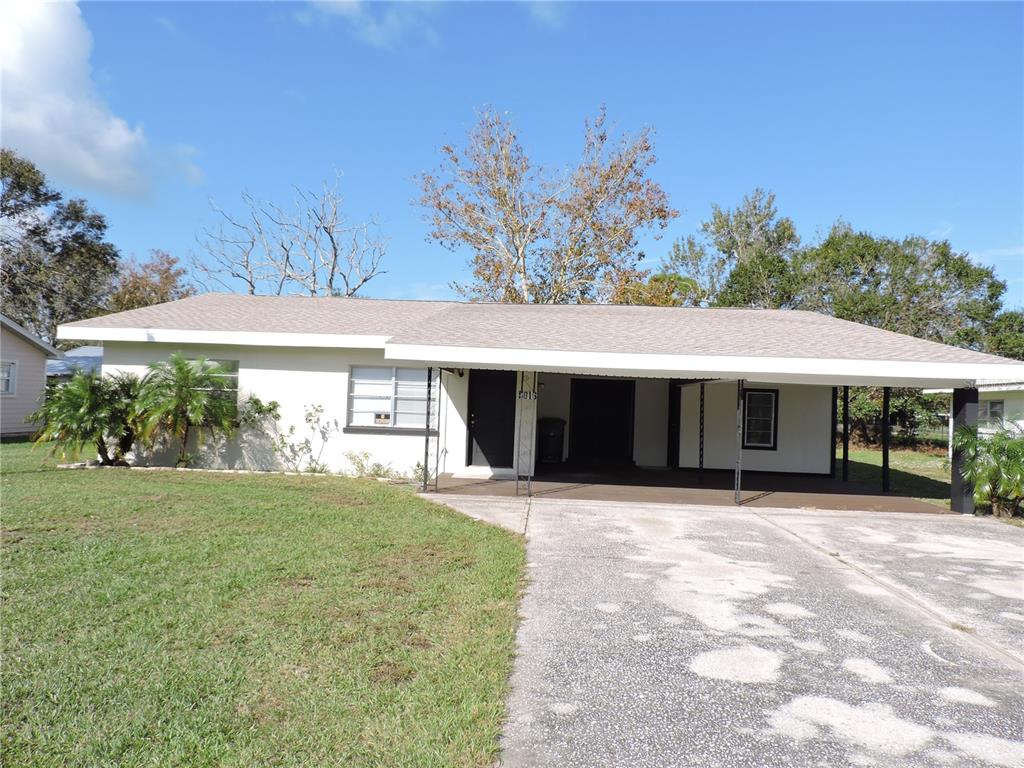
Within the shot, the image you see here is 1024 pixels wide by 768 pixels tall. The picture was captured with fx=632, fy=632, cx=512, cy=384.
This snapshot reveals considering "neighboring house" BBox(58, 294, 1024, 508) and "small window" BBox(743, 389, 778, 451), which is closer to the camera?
"neighboring house" BBox(58, 294, 1024, 508)

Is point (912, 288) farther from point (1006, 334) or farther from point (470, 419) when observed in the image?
point (470, 419)

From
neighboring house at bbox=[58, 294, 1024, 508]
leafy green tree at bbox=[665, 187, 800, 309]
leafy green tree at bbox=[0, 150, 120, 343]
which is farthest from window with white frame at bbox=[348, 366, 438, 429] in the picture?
leafy green tree at bbox=[0, 150, 120, 343]

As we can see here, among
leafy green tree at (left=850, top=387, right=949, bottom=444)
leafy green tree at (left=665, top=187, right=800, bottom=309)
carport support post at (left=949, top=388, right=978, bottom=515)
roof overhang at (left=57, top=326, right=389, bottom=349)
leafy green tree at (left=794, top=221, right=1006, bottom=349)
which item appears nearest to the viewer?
carport support post at (left=949, top=388, right=978, bottom=515)

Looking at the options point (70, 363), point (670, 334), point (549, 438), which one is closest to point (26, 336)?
point (70, 363)

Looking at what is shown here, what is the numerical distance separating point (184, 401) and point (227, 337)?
4.61 feet

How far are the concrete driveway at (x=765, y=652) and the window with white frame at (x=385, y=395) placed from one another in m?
5.17

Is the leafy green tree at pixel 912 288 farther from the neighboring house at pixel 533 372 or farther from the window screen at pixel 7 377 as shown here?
the window screen at pixel 7 377

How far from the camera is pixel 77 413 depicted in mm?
10609

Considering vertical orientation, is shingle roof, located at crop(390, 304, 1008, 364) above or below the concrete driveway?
above

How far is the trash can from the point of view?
1419 cm

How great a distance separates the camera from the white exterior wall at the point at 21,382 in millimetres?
17859

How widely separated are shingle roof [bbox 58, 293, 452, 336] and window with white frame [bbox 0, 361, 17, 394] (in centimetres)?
704

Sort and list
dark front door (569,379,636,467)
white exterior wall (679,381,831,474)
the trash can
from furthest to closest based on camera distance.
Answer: dark front door (569,379,636,467) < the trash can < white exterior wall (679,381,831,474)

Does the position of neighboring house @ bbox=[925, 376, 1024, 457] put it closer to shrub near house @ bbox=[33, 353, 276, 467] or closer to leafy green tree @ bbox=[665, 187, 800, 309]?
leafy green tree @ bbox=[665, 187, 800, 309]
